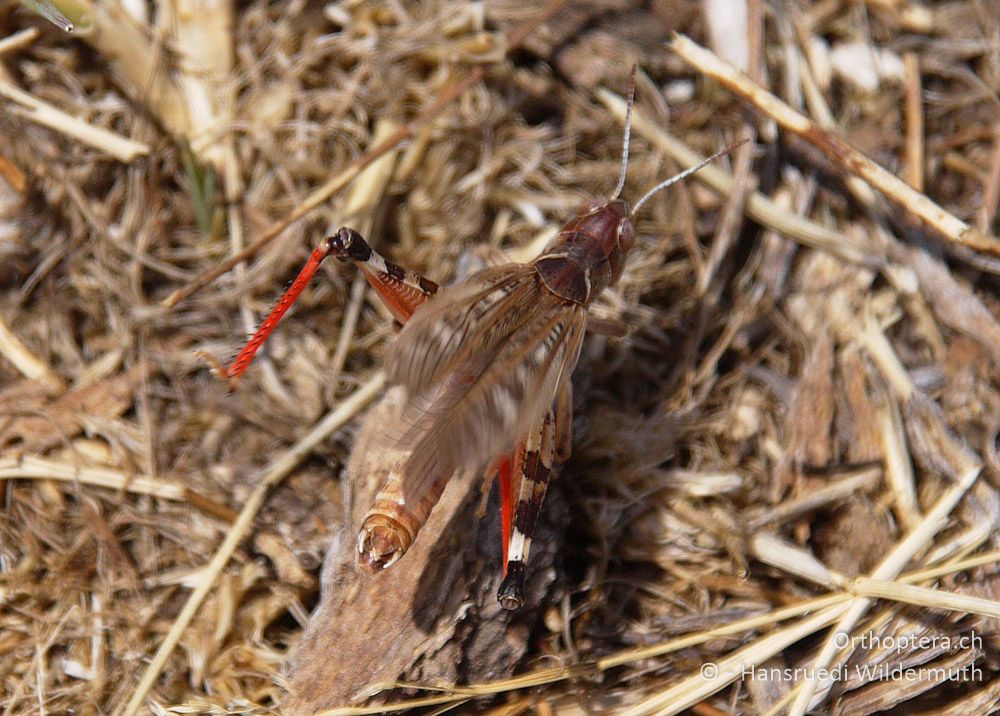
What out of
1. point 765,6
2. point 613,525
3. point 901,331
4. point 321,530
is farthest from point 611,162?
point 321,530

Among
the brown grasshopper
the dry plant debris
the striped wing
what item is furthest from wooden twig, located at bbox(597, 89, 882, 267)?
the striped wing

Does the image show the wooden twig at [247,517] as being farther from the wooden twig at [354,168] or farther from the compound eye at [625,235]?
the compound eye at [625,235]

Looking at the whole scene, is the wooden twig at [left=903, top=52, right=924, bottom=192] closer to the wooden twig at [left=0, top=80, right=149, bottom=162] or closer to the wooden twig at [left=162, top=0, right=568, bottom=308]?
the wooden twig at [left=162, top=0, right=568, bottom=308]

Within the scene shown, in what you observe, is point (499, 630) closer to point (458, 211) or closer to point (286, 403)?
point (286, 403)

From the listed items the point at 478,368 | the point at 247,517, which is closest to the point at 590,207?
the point at 478,368

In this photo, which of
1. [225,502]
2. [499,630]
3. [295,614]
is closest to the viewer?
[499,630]

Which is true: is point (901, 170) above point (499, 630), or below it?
above
